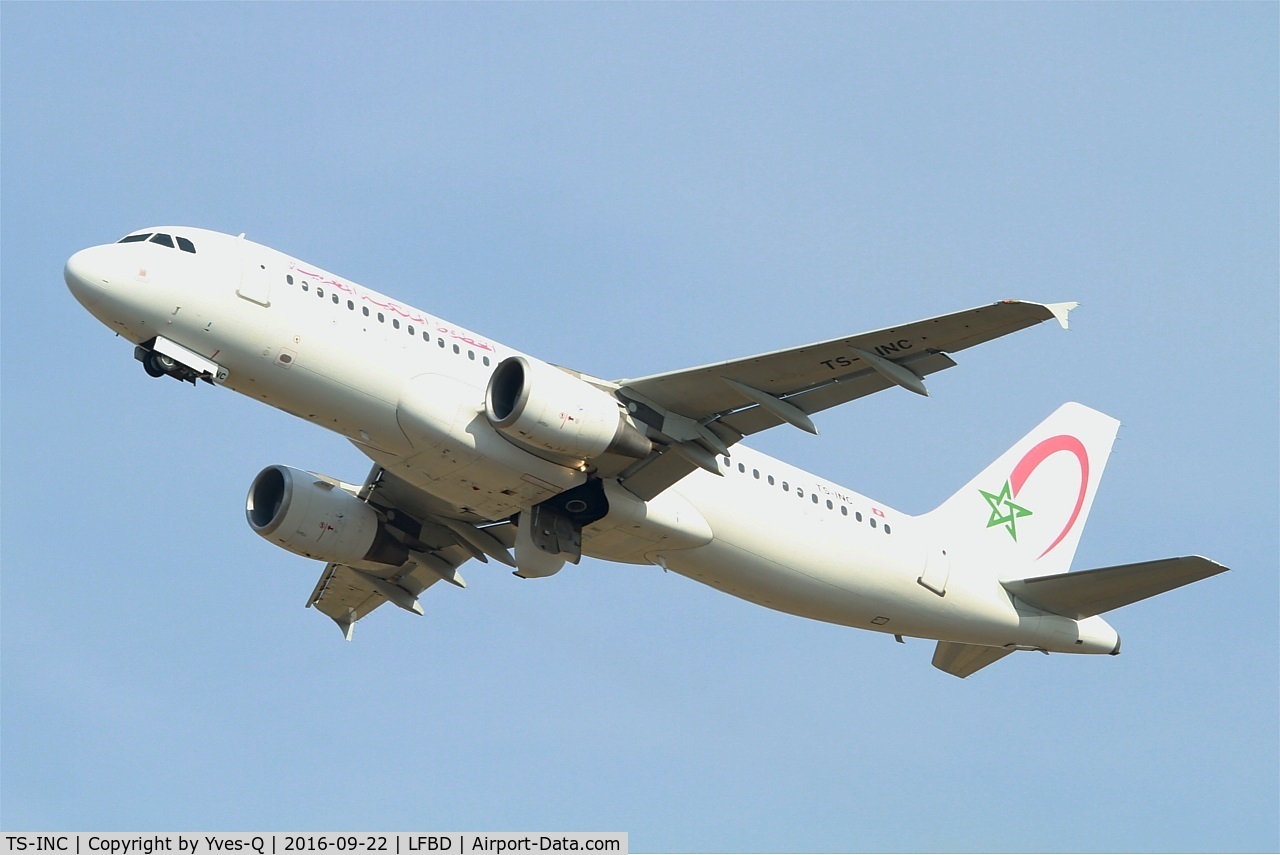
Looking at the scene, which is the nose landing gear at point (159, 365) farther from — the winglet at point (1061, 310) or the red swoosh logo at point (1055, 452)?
the red swoosh logo at point (1055, 452)

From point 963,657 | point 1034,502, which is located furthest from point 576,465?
point 1034,502

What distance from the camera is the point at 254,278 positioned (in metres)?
31.5

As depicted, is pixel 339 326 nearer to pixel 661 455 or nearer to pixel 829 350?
pixel 661 455

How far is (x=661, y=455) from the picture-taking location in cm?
3306

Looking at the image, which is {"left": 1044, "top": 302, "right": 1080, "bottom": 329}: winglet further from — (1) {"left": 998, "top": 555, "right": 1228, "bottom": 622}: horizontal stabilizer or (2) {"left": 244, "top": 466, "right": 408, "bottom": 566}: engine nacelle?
(2) {"left": 244, "top": 466, "right": 408, "bottom": 566}: engine nacelle

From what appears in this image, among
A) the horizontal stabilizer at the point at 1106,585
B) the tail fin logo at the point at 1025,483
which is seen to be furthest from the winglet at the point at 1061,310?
the tail fin logo at the point at 1025,483

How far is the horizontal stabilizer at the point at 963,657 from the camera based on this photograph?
38.9 meters

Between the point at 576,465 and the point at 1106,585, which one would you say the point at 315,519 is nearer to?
the point at 576,465

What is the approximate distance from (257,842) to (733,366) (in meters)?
11.4

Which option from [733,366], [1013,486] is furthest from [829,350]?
[1013,486]

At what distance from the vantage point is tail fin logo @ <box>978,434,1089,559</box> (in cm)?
3966
